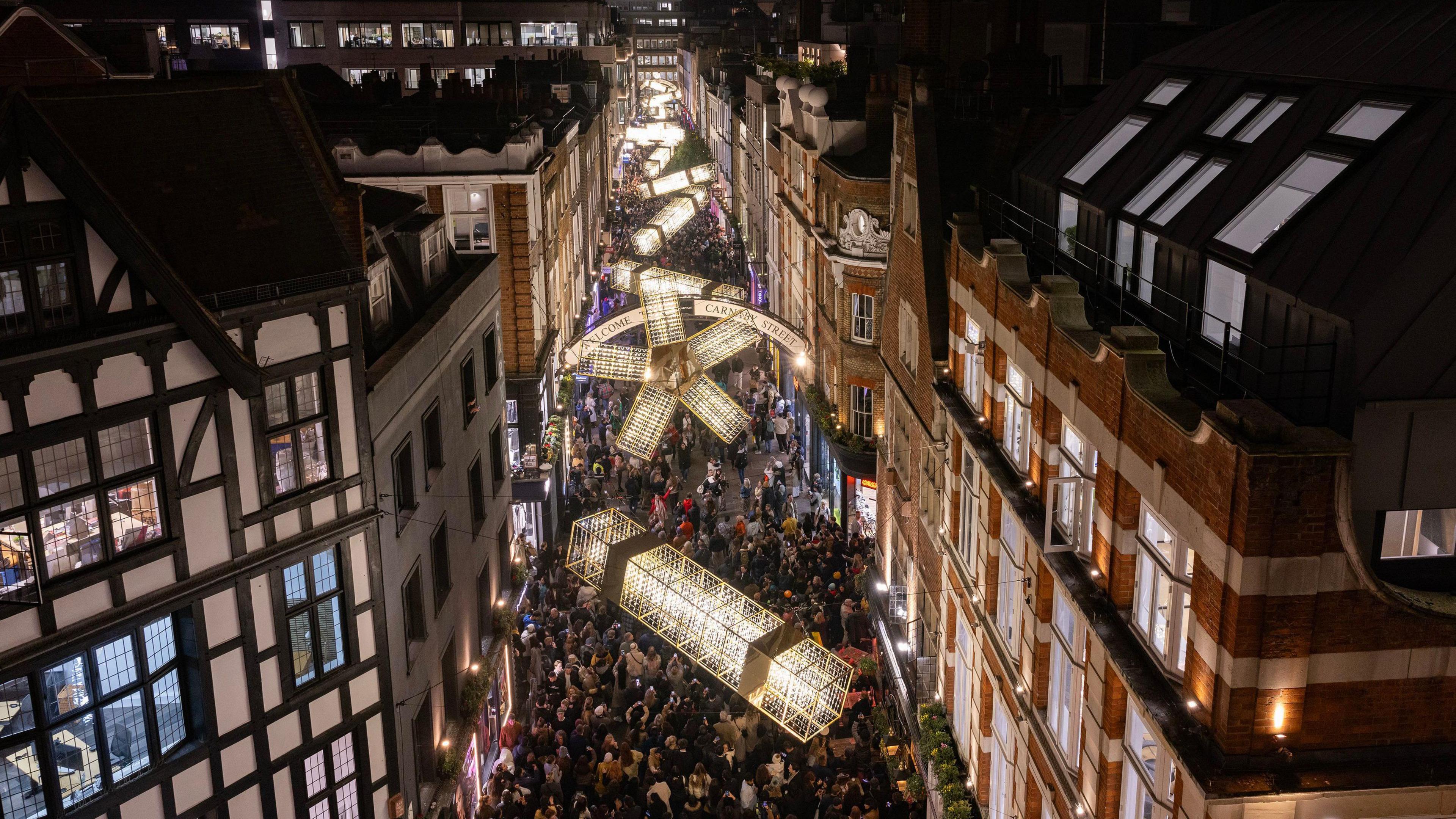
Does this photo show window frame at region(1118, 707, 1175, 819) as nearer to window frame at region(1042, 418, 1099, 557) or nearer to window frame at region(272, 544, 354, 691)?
window frame at region(1042, 418, 1099, 557)

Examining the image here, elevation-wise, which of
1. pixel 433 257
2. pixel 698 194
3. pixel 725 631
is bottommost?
pixel 725 631

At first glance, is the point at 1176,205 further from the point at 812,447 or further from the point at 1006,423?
the point at 812,447

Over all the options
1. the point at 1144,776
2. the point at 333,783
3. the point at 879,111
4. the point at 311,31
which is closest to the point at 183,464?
the point at 333,783

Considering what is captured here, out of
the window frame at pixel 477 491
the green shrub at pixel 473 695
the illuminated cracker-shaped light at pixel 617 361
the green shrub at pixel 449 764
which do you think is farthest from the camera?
the illuminated cracker-shaped light at pixel 617 361

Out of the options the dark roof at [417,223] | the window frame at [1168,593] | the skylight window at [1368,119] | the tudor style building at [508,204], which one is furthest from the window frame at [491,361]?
the skylight window at [1368,119]

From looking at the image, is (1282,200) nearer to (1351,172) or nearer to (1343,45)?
(1351,172)

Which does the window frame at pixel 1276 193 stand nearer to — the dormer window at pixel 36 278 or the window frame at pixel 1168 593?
the window frame at pixel 1168 593
